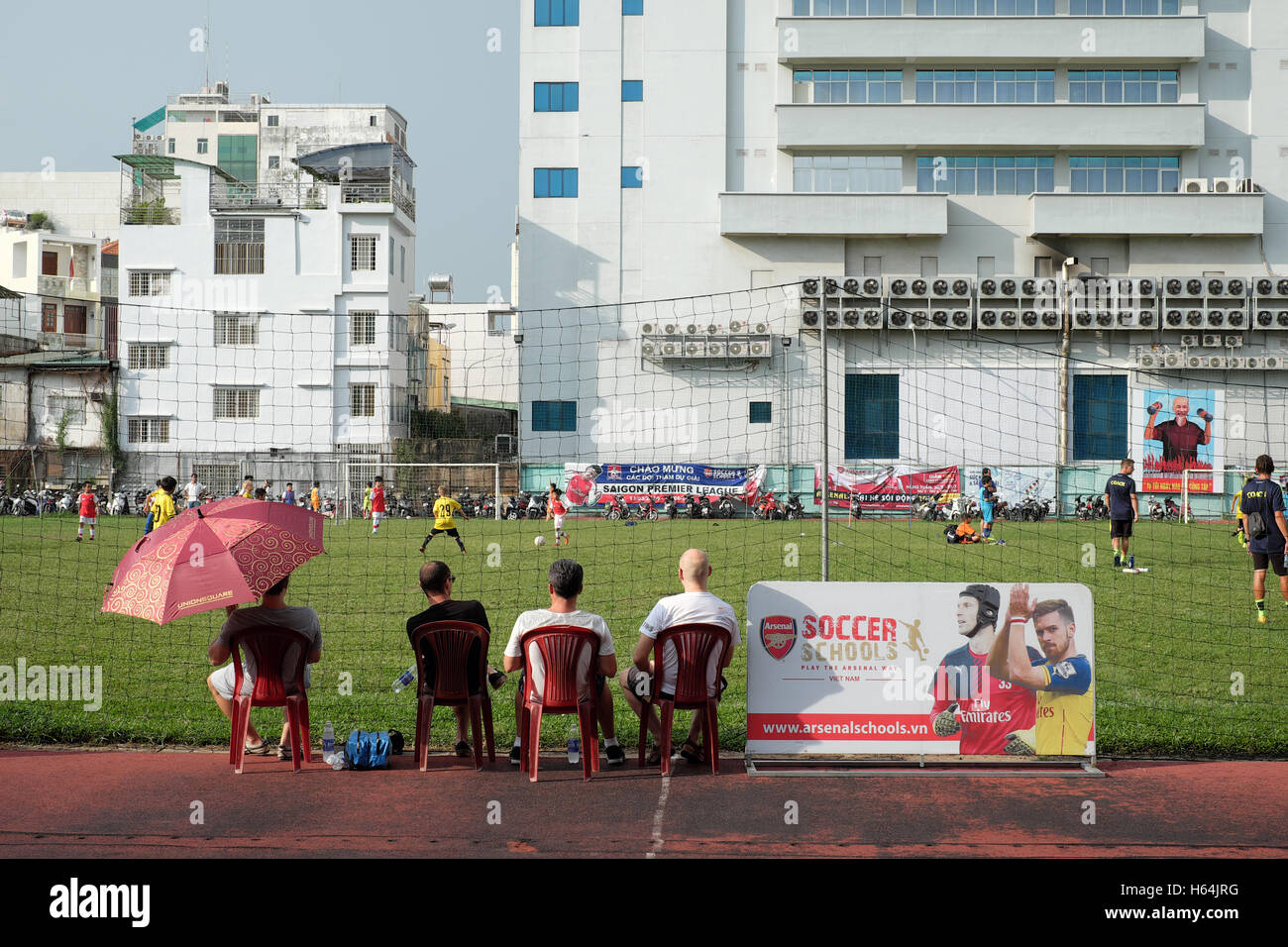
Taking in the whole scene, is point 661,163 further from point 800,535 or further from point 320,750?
point 320,750

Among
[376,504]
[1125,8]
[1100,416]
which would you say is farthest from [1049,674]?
[1125,8]

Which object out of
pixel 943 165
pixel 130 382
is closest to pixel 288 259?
pixel 130 382

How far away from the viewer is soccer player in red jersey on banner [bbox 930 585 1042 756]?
759 cm

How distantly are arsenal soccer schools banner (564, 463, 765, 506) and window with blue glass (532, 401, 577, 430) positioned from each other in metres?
3.80

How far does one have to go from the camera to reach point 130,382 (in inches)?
1970

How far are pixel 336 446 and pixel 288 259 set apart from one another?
903 centimetres

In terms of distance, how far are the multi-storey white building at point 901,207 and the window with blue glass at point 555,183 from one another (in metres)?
0.10

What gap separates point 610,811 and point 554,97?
44150mm

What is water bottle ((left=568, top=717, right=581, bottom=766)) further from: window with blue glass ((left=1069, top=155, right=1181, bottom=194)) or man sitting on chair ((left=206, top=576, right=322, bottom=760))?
window with blue glass ((left=1069, top=155, right=1181, bottom=194))

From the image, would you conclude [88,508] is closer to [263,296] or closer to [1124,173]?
[263,296]

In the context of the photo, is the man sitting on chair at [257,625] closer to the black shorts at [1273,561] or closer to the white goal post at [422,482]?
the black shorts at [1273,561]

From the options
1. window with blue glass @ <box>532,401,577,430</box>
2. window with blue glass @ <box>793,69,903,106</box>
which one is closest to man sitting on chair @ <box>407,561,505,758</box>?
window with blue glass @ <box>532,401,577,430</box>

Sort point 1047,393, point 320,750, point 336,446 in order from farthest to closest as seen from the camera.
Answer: point 336,446 → point 1047,393 → point 320,750

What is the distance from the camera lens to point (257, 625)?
7371 mm
